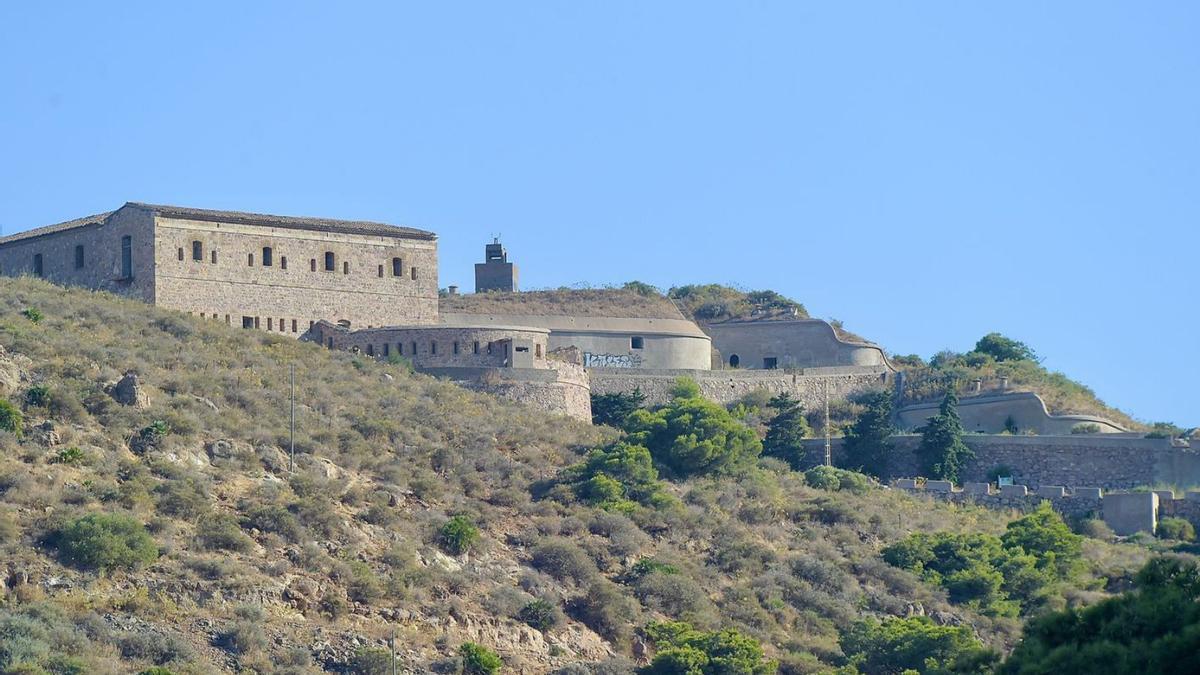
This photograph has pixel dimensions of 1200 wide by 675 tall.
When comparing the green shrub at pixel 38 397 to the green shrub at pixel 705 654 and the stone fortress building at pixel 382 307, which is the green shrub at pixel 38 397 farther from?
the green shrub at pixel 705 654

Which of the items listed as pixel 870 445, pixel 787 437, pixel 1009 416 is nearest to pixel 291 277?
pixel 787 437

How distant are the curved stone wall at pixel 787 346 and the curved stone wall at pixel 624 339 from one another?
11.6 ft

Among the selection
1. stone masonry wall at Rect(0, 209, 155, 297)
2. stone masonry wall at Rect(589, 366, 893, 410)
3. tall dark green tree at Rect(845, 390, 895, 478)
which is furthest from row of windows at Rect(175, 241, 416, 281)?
tall dark green tree at Rect(845, 390, 895, 478)

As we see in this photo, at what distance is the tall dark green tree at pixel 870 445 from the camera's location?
200 feet

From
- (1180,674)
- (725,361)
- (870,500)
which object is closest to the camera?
(1180,674)

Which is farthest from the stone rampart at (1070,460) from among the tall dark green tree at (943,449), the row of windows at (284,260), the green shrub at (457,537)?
the green shrub at (457,537)

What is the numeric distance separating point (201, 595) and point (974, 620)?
17.8 meters

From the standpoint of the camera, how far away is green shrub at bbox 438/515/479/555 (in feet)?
149

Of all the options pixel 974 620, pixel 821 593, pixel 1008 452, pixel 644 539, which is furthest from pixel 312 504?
pixel 1008 452

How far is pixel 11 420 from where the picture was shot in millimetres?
43969

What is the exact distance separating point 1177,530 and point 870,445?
907 cm

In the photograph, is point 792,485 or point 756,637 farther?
point 792,485

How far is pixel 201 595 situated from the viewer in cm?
3938

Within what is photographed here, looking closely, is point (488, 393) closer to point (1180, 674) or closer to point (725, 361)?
point (725, 361)
